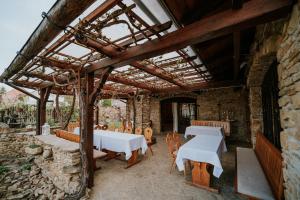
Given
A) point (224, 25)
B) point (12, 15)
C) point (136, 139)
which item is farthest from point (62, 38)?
point (136, 139)

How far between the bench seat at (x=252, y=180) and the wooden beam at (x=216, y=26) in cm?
195

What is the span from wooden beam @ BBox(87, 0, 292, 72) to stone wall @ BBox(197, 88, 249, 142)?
19.5 ft

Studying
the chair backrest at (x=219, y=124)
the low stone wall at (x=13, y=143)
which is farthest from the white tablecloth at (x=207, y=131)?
the low stone wall at (x=13, y=143)

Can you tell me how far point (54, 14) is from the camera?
1.34 meters

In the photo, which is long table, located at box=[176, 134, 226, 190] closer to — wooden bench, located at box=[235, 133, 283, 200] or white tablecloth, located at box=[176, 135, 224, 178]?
white tablecloth, located at box=[176, 135, 224, 178]

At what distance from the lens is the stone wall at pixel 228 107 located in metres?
6.87

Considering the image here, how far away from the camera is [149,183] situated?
3.19m

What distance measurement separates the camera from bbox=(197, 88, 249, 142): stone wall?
687 centimetres

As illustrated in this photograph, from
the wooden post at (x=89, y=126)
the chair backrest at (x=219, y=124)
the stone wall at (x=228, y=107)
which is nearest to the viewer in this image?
the wooden post at (x=89, y=126)

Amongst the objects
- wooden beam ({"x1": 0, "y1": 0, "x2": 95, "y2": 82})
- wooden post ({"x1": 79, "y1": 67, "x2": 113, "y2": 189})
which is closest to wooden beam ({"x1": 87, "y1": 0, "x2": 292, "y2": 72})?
wooden beam ({"x1": 0, "y1": 0, "x2": 95, "y2": 82})

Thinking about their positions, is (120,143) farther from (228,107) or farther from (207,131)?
(228,107)

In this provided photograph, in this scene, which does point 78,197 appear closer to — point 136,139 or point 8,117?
point 136,139

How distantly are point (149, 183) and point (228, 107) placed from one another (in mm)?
5613

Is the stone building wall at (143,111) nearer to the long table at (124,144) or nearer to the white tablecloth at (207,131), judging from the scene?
the white tablecloth at (207,131)
